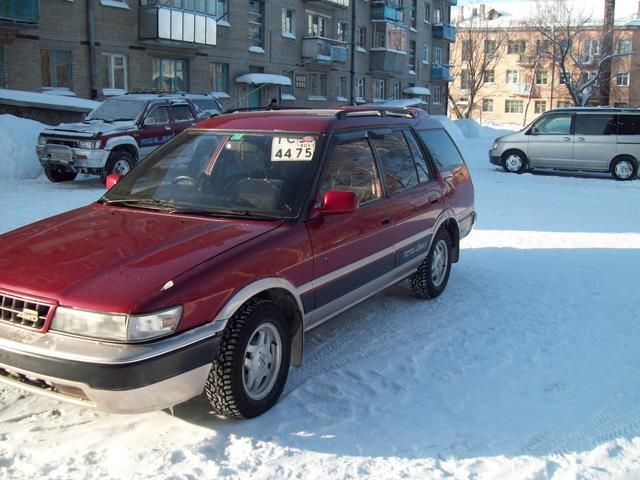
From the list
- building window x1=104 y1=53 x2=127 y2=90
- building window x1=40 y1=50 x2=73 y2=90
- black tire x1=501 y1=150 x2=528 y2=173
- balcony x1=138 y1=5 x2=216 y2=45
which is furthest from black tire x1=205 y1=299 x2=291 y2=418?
balcony x1=138 y1=5 x2=216 y2=45

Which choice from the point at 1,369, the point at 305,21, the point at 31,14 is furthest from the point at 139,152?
the point at 305,21

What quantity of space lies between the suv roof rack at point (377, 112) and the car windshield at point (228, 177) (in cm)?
48

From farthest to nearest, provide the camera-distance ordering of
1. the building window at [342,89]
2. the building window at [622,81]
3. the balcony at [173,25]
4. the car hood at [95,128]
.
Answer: the building window at [622,81] < the building window at [342,89] < the balcony at [173,25] < the car hood at [95,128]

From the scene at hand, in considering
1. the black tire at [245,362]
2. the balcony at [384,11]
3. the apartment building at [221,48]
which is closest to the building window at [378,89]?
the apartment building at [221,48]

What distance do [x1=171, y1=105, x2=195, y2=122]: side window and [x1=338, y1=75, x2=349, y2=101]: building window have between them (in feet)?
76.6

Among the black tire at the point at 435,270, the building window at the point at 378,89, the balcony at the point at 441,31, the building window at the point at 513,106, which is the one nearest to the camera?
the black tire at the point at 435,270

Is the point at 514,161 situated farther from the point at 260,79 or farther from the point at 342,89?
the point at 342,89

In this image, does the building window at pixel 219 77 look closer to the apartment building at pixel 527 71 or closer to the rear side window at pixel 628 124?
the rear side window at pixel 628 124

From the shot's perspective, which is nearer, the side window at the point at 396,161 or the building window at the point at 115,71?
the side window at the point at 396,161

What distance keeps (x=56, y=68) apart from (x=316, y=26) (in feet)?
55.0

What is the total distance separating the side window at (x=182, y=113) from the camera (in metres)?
14.5

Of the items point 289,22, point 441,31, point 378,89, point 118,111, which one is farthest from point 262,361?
point 441,31

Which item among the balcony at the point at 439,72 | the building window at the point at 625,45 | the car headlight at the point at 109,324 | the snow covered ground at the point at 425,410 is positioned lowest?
the snow covered ground at the point at 425,410

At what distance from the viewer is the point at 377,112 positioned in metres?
5.54
